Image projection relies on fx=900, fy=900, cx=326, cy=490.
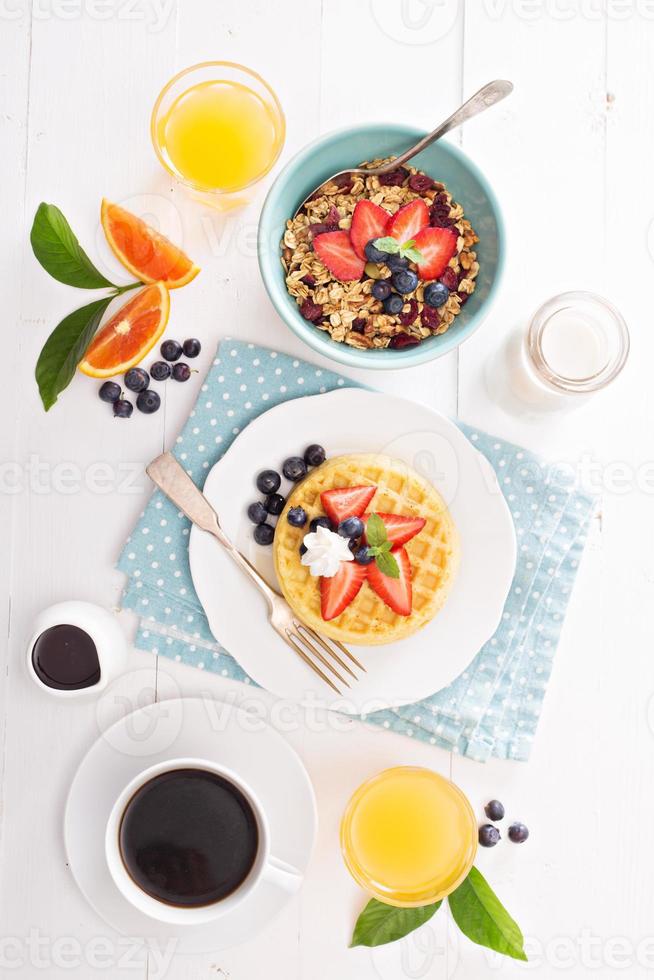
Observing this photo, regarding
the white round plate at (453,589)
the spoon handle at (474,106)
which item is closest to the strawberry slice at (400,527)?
the white round plate at (453,589)

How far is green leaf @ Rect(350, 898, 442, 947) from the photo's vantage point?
6.36 ft

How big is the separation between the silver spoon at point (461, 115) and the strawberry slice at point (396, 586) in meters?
0.77

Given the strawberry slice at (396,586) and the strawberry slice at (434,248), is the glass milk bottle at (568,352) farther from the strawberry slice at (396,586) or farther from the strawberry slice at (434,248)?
the strawberry slice at (396,586)

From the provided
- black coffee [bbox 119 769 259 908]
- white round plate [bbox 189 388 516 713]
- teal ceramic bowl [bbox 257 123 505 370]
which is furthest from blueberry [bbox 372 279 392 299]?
black coffee [bbox 119 769 259 908]

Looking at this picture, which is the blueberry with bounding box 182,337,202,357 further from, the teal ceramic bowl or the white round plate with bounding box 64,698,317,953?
the white round plate with bounding box 64,698,317,953

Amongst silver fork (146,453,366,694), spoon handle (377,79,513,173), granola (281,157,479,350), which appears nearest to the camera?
spoon handle (377,79,513,173)

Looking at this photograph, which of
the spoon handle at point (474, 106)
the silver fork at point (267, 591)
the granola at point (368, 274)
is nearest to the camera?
the spoon handle at point (474, 106)

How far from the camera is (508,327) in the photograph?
2035 millimetres

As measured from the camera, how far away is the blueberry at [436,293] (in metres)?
1.77

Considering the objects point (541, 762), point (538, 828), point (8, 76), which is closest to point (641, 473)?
point (541, 762)

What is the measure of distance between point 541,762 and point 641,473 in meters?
0.70

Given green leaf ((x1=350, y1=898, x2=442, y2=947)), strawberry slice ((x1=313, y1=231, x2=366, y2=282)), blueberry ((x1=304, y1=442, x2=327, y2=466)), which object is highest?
strawberry slice ((x1=313, y1=231, x2=366, y2=282))

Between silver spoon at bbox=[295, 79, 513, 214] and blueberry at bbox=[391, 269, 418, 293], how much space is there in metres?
0.23

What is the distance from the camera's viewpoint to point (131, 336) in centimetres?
194
